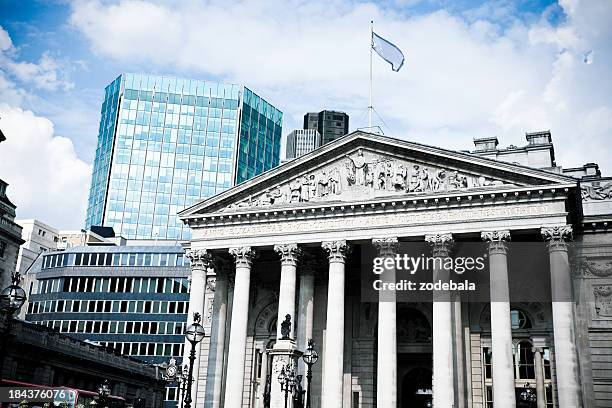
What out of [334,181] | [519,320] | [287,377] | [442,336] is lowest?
[287,377]

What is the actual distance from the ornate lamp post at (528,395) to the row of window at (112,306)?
44832 millimetres

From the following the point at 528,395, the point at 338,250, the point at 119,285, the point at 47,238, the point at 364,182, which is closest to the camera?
the point at 528,395

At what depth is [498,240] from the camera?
38.8 metres

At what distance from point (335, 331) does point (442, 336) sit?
6.65m

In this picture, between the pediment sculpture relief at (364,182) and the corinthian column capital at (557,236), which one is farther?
the pediment sculpture relief at (364,182)

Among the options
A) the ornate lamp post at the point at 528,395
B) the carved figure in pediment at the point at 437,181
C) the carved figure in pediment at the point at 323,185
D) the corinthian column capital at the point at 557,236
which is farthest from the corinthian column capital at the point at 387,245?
the ornate lamp post at the point at 528,395

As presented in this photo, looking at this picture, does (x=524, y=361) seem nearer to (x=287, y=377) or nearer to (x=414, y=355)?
(x=414, y=355)

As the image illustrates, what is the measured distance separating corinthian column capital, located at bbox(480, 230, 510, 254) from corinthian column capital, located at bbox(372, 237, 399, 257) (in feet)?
17.7

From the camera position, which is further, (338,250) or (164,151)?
(164,151)

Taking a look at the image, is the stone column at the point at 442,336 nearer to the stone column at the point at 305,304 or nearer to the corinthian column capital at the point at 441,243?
the corinthian column capital at the point at 441,243

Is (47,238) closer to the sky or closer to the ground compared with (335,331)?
closer to the sky

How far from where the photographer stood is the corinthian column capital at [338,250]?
42.5 meters

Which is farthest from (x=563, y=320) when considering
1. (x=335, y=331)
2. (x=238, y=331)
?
(x=238, y=331)

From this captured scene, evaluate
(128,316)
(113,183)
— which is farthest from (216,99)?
(128,316)
